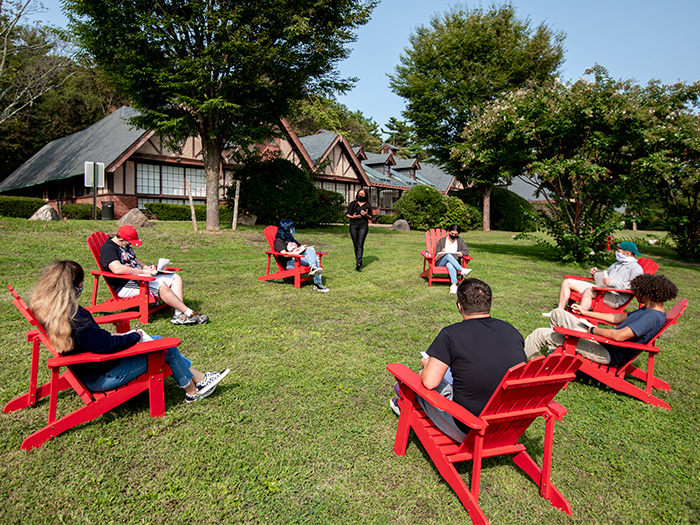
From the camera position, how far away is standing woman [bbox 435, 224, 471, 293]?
855cm

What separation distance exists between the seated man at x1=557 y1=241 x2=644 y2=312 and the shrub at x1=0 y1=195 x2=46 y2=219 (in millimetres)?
22385

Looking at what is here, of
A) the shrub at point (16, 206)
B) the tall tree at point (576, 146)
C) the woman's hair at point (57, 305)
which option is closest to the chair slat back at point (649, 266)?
the tall tree at point (576, 146)

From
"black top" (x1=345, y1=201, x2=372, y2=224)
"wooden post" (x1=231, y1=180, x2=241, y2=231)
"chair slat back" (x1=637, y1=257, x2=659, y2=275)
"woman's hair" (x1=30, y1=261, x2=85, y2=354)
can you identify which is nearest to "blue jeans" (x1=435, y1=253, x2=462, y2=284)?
"black top" (x1=345, y1=201, x2=372, y2=224)

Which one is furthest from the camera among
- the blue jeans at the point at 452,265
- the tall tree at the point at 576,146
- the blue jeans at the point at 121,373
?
the tall tree at the point at 576,146

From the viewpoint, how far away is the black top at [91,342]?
280cm

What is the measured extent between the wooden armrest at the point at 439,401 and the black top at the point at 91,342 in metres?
1.88

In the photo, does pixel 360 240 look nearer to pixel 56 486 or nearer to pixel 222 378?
pixel 222 378

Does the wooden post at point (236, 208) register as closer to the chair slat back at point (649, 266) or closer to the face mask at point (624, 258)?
the face mask at point (624, 258)

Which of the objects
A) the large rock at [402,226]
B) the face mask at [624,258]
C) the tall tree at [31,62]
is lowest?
the face mask at [624,258]

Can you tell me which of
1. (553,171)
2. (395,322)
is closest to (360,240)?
(395,322)

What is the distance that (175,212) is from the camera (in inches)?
875

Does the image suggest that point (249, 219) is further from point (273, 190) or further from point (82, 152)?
point (82, 152)

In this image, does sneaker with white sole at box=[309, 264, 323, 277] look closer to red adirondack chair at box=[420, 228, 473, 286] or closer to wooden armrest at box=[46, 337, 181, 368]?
red adirondack chair at box=[420, 228, 473, 286]

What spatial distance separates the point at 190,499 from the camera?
2484 mm
